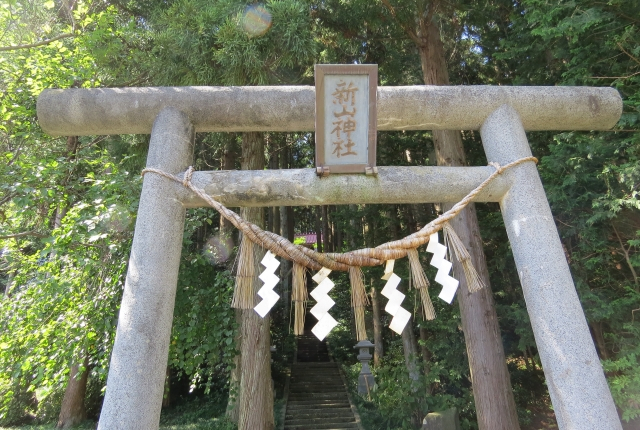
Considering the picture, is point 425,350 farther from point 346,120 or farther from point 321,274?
point 346,120

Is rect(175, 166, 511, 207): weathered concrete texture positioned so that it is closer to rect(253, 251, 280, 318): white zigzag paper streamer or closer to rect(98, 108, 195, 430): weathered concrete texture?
rect(98, 108, 195, 430): weathered concrete texture

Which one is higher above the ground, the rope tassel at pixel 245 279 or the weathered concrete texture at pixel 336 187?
the weathered concrete texture at pixel 336 187

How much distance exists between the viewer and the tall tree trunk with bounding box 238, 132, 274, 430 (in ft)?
17.5

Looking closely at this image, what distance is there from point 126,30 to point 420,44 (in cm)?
425

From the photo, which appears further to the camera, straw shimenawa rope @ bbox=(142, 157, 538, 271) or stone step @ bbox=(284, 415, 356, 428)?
stone step @ bbox=(284, 415, 356, 428)

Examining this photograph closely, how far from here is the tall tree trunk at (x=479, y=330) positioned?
4.68 m

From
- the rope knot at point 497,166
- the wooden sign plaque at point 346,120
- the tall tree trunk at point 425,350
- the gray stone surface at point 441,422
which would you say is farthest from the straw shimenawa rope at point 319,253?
the tall tree trunk at point 425,350

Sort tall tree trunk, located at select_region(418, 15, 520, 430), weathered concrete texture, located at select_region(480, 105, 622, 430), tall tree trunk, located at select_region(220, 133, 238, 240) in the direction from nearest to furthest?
weathered concrete texture, located at select_region(480, 105, 622, 430) < tall tree trunk, located at select_region(418, 15, 520, 430) < tall tree trunk, located at select_region(220, 133, 238, 240)

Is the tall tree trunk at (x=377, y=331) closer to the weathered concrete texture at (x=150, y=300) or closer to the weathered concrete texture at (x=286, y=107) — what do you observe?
the weathered concrete texture at (x=286, y=107)

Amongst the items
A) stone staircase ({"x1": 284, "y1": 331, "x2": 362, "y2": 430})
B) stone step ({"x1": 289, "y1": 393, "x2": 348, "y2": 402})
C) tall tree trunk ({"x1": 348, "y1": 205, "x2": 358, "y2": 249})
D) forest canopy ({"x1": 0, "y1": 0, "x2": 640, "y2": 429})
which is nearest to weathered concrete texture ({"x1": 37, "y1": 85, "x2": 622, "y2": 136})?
forest canopy ({"x1": 0, "y1": 0, "x2": 640, "y2": 429})

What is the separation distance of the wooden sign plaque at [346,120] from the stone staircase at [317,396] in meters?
8.07

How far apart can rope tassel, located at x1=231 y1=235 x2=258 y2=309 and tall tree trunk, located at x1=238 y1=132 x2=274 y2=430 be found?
327cm

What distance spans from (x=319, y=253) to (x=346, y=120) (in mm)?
813

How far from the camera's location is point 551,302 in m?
1.99
